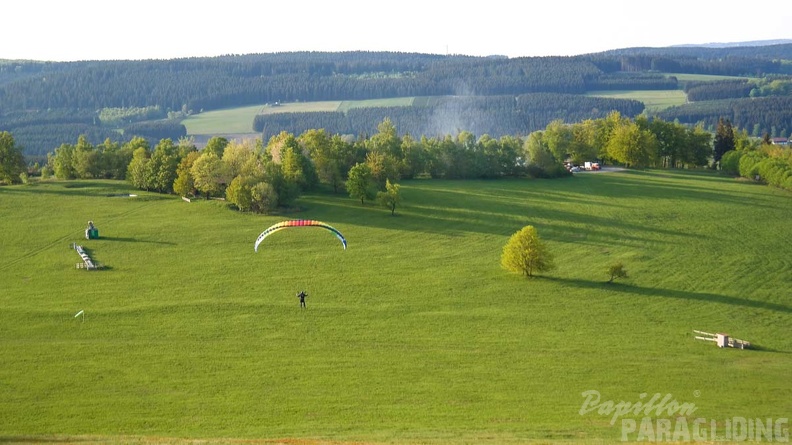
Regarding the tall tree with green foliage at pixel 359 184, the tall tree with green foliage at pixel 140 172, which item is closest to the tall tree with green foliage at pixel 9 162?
the tall tree with green foliage at pixel 140 172

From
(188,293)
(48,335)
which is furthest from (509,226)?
(48,335)

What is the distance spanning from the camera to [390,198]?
84500mm

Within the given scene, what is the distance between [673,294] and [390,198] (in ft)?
95.1

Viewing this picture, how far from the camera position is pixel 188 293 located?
60719 mm

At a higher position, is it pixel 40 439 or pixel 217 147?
pixel 217 147

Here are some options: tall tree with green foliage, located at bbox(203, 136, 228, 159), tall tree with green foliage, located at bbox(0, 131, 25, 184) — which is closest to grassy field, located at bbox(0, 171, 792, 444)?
tall tree with green foliage, located at bbox(0, 131, 25, 184)

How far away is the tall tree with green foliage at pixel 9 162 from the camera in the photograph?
310 feet

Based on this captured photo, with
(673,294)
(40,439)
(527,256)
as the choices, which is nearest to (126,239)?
(527,256)

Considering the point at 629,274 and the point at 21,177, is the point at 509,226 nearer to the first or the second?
the point at 629,274

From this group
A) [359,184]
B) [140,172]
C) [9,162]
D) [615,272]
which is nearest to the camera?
[615,272]

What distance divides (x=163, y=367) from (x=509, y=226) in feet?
130

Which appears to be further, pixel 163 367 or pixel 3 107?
pixel 3 107

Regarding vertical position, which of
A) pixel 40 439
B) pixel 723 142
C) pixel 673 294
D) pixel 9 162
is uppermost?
pixel 9 162

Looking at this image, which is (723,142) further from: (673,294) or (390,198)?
(673,294)
